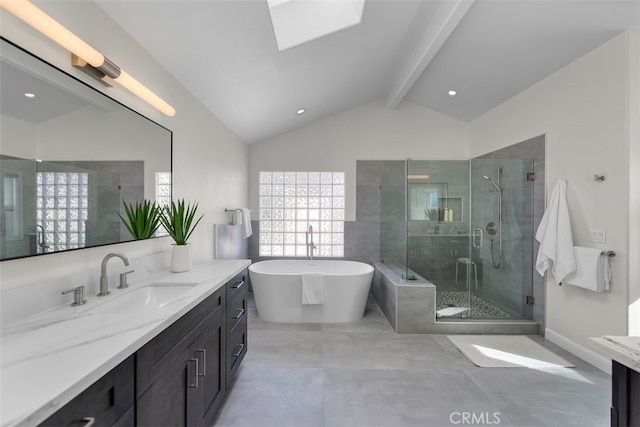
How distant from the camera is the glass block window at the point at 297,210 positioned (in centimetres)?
470

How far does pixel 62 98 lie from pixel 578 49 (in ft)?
12.5

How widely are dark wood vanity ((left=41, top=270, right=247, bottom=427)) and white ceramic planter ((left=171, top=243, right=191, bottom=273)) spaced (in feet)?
1.14

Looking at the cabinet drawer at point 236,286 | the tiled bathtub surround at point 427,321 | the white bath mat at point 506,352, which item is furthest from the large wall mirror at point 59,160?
the white bath mat at point 506,352

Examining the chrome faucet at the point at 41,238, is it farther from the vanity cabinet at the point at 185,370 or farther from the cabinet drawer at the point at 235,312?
the cabinet drawer at the point at 235,312

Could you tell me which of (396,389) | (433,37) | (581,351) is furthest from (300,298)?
(433,37)

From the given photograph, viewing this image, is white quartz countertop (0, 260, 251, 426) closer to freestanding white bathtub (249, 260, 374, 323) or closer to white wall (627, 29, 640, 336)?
freestanding white bathtub (249, 260, 374, 323)

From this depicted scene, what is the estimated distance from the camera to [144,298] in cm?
156

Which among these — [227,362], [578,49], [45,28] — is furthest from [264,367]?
[578,49]

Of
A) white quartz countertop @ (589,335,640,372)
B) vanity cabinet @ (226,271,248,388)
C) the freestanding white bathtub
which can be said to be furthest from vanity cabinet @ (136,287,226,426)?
the freestanding white bathtub

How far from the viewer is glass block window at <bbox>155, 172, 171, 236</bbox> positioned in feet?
6.51

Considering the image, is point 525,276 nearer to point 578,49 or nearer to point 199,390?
point 578,49

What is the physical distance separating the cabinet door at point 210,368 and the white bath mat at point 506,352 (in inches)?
84.3

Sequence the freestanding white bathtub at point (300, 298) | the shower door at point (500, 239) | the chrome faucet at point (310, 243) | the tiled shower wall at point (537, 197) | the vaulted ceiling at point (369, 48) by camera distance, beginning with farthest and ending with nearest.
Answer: the chrome faucet at point (310, 243)
the freestanding white bathtub at point (300, 298)
the shower door at point (500, 239)
the tiled shower wall at point (537, 197)
the vaulted ceiling at point (369, 48)

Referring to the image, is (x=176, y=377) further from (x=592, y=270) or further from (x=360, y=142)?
(x=360, y=142)
